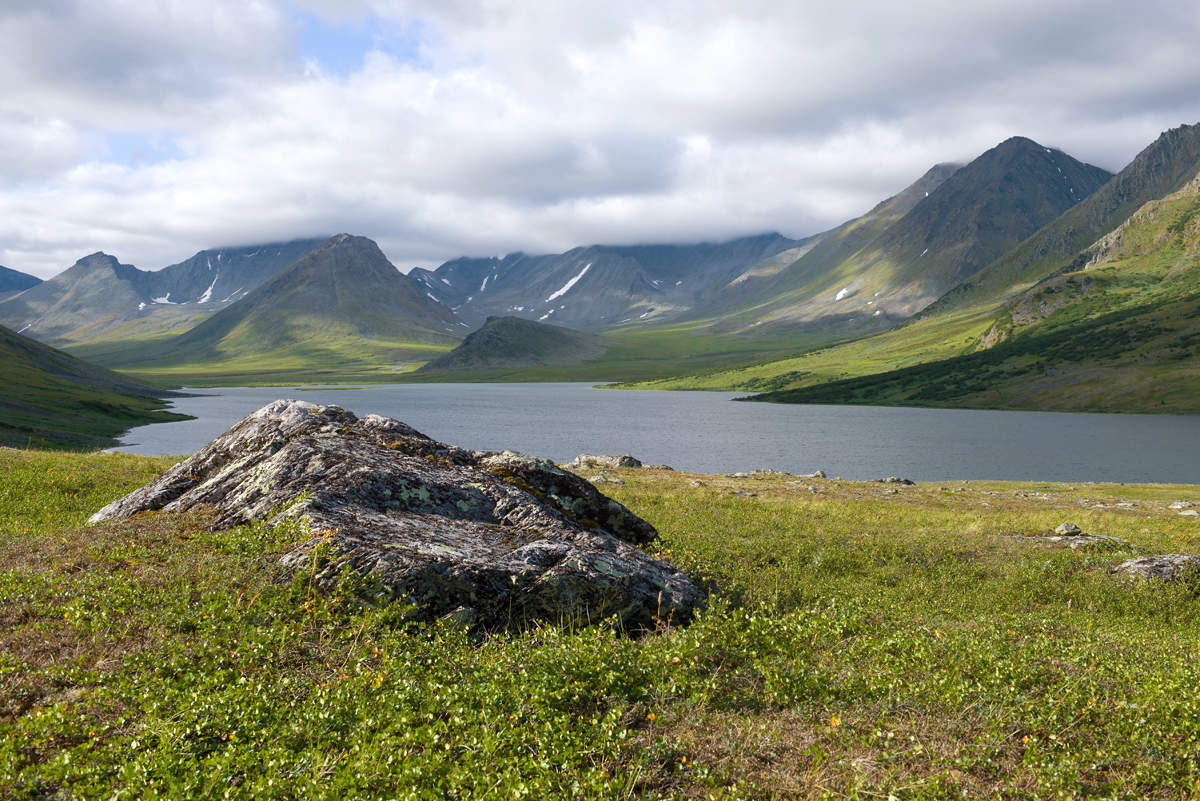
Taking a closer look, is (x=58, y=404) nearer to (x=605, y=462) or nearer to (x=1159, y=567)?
(x=605, y=462)

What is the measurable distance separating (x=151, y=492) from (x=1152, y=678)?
21649 mm

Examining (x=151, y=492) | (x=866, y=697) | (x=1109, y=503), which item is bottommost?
(x=1109, y=503)

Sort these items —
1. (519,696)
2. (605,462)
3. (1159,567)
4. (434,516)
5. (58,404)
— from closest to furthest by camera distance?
(519,696) → (434,516) → (1159,567) → (605,462) → (58,404)

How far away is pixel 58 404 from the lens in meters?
119

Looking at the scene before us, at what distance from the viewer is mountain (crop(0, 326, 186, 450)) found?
8956cm

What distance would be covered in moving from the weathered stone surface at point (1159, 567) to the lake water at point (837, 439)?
59.2 m

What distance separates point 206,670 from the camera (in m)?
Result: 8.77

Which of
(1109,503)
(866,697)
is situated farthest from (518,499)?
(1109,503)

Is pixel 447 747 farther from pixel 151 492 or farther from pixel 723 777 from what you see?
pixel 151 492

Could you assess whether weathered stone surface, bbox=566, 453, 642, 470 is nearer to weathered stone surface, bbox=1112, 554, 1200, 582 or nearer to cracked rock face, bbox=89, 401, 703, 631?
cracked rock face, bbox=89, 401, 703, 631

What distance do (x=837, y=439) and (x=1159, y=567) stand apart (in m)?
104

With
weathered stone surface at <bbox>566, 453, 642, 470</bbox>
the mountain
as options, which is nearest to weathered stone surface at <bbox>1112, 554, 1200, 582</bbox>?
weathered stone surface at <bbox>566, 453, 642, 470</bbox>

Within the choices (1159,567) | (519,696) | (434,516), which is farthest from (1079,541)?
(519,696)

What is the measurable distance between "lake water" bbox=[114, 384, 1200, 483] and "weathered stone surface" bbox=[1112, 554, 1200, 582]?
5921 cm
